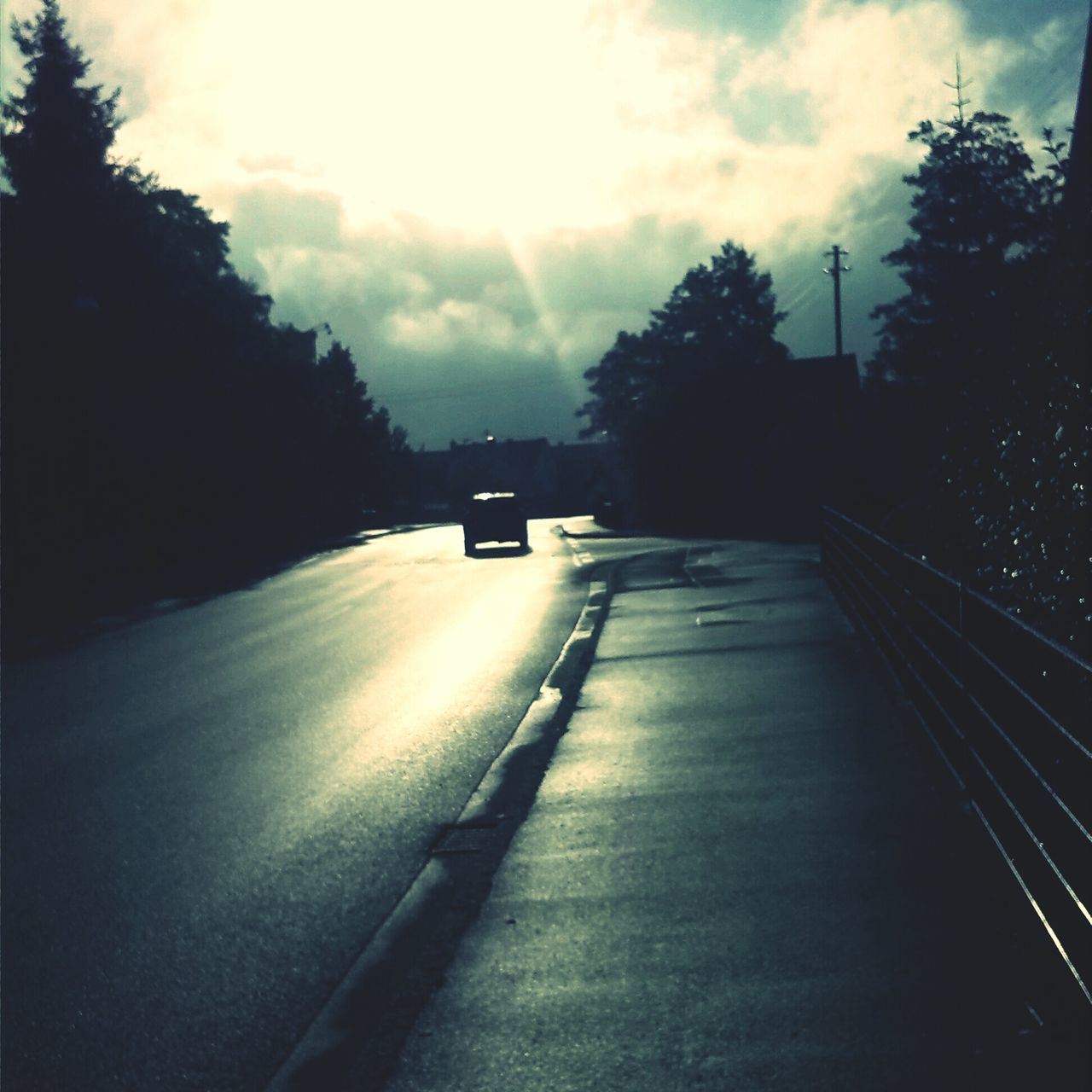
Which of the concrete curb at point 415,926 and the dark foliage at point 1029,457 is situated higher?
the dark foliage at point 1029,457

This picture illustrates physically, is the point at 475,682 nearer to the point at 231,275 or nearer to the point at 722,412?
the point at 722,412

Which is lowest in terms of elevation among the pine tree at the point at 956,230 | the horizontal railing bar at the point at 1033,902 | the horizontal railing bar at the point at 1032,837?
the horizontal railing bar at the point at 1033,902

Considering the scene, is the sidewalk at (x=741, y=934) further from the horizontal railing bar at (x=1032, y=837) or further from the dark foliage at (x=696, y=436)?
the dark foliage at (x=696, y=436)

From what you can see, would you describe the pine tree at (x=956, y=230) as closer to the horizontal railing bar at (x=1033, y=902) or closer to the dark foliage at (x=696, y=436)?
the dark foliage at (x=696, y=436)

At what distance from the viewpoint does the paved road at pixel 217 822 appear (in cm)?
479

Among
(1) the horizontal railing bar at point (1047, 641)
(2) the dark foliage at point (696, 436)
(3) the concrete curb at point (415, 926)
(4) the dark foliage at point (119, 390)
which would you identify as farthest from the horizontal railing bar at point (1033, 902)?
(2) the dark foliage at point (696, 436)

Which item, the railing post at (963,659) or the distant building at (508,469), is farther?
the distant building at (508,469)

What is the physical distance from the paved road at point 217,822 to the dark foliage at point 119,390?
9.60m

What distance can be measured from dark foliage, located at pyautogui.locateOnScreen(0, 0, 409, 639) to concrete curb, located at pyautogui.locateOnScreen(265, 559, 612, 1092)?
15.6 meters

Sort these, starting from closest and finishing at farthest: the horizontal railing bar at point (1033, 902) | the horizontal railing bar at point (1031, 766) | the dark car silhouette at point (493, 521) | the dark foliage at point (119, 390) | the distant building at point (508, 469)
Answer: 1. the horizontal railing bar at point (1031, 766)
2. the horizontal railing bar at point (1033, 902)
3. the dark foliage at point (119, 390)
4. the dark car silhouette at point (493, 521)
5. the distant building at point (508, 469)

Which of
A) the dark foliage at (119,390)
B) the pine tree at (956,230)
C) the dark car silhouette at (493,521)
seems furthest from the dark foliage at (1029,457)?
the pine tree at (956,230)

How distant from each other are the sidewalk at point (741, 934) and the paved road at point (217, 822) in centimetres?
70

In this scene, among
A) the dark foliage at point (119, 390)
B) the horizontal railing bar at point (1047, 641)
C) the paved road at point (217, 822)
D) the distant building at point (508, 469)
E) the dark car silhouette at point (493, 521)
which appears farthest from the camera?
the distant building at point (508, 469)

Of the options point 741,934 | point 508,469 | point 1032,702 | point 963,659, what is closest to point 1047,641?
point 1032,702
